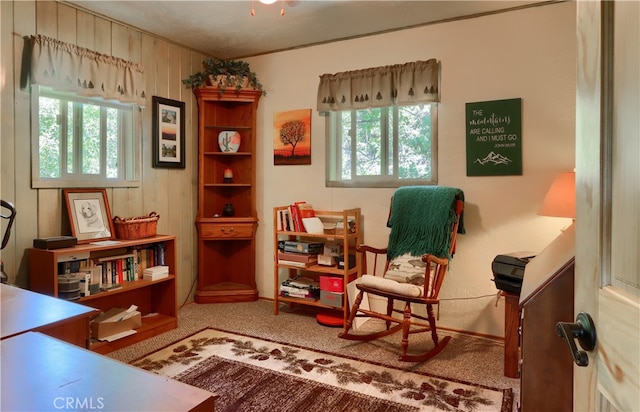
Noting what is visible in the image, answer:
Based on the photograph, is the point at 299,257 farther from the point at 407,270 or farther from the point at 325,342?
the point at 407,270

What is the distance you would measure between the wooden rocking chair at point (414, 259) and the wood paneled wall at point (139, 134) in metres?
1.81

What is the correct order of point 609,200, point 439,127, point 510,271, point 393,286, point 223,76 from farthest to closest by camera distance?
point 223,76, point 439,127, point 393,286, point 510,271, point 609,200

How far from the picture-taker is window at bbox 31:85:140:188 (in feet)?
9.25

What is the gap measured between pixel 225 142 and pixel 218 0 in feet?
4.57

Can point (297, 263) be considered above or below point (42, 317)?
below

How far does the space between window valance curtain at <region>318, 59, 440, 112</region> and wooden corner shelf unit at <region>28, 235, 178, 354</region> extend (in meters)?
1.79

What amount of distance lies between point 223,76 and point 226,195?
46.4 inches

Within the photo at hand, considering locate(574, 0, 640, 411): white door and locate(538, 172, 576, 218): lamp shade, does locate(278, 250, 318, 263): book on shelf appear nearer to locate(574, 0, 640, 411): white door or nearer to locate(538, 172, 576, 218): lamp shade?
locate(538, 172, 576, 218): lamp shade

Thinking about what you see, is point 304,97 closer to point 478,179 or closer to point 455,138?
point 455,138

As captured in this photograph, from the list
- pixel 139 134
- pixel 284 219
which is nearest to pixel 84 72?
pixel 139 134

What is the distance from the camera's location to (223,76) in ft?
12.5

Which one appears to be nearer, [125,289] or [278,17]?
[125,289]

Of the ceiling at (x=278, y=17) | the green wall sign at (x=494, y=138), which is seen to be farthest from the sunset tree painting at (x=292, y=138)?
the green wall sign at (x=494, y=138)

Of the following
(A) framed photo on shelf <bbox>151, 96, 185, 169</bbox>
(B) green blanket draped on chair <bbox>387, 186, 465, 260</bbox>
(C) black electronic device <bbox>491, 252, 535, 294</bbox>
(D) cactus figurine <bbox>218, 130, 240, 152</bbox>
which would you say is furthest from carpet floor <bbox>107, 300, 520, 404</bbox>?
(D) cactus figurine <bbox>218, 130, 240, 152</bbox>
